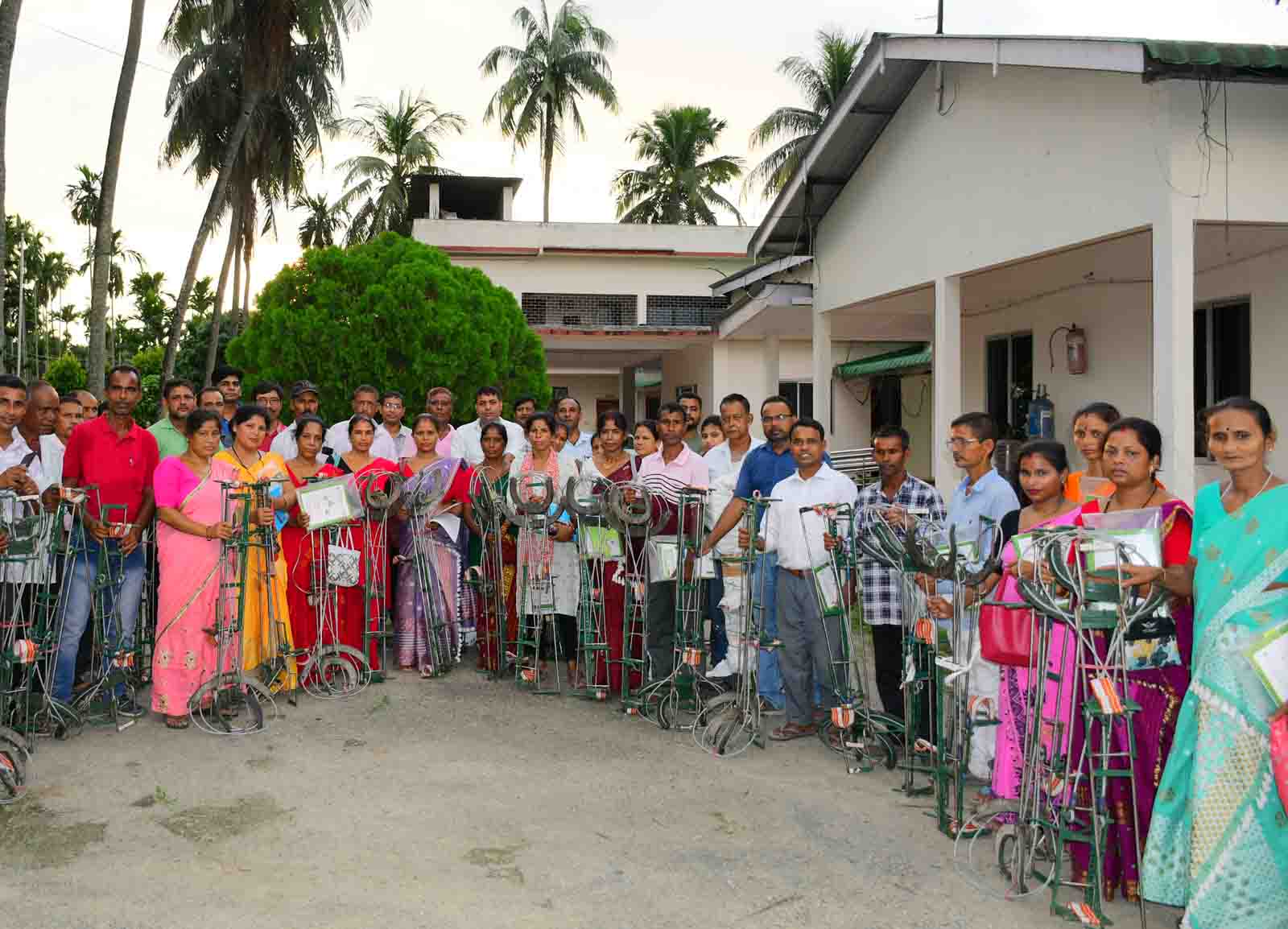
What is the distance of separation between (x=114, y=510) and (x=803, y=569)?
3658mm

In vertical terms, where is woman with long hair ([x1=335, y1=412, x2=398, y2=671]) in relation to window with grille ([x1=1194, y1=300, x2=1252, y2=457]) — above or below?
below

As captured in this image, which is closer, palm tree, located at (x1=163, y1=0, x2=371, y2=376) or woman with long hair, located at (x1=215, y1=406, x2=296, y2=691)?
woman with long hair, located at (x1=215, y1=406, x2=296, y2=691)

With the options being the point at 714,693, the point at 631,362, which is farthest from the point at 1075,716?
the point at 631,362

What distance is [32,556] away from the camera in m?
4.91

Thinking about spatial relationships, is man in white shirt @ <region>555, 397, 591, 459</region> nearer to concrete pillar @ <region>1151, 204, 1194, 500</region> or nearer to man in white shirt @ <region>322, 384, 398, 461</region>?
man in white shirt @ <region>322, 384, 398, 461</region>

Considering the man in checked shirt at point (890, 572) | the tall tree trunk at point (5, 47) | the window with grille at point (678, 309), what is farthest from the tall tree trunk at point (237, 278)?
the man in checked shirt at point (890, 572)

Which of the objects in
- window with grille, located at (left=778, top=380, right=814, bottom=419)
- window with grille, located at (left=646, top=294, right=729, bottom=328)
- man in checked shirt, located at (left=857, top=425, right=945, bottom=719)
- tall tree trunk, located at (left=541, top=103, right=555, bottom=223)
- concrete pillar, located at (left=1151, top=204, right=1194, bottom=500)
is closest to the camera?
man in checked shirt, located at (left=857, top=425, right=945, bottom=719)

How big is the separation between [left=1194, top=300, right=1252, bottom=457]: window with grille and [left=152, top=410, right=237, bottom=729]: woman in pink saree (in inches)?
296

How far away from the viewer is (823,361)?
12648 mm

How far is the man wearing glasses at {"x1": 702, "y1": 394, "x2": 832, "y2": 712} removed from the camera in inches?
236

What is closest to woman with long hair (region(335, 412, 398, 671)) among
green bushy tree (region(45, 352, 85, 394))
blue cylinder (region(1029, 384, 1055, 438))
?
blue cylinder (region(1029, 384, 1055, 438))

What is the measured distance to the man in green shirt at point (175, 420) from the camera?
677 cm

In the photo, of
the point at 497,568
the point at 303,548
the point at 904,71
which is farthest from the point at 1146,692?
the point at 904,71

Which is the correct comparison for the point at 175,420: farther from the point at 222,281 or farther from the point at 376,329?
the point at 222,281
